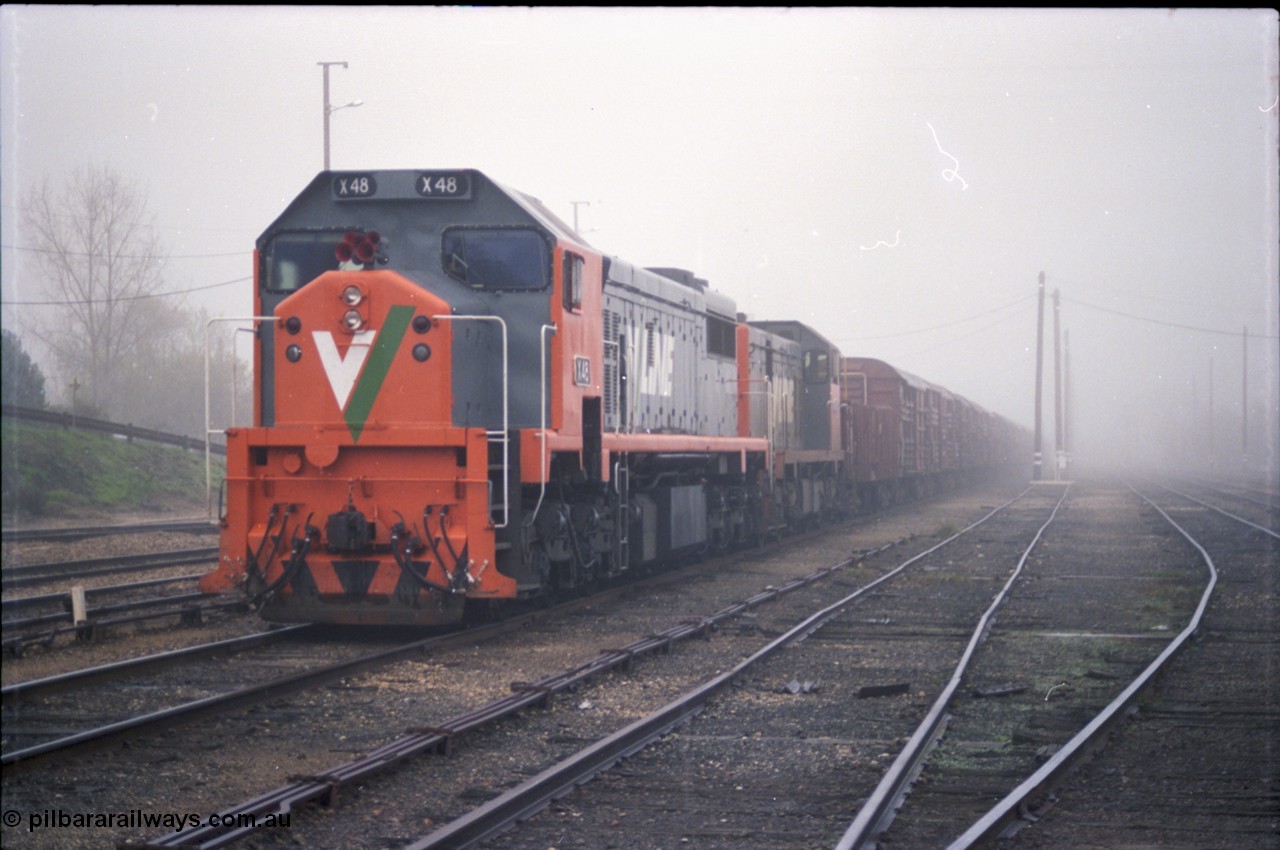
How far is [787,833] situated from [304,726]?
10.3ft

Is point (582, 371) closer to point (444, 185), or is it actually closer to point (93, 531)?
point (444, 185)

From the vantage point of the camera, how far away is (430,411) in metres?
10.1

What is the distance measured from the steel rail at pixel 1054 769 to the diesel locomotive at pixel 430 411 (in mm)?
4441

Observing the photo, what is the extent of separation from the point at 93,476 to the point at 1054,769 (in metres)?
28.6

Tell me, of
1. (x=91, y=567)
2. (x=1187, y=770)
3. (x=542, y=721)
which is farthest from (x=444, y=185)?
(x=91, y=567)

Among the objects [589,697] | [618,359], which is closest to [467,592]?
[589,697]

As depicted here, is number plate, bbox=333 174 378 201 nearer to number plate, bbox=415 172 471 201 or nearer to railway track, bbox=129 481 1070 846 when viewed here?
number plate, bbox=415 172 471 201

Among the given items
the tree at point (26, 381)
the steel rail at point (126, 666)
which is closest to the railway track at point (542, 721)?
the steel rail at point (126, 666)

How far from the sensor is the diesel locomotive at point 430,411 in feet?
32.4

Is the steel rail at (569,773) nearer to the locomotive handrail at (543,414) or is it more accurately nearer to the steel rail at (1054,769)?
the steel rail at (1054,769)

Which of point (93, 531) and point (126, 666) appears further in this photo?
point (93, 531)

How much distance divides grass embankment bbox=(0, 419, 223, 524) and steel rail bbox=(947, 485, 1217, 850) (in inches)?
856

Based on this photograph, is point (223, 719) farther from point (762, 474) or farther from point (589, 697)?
point (762, 474)

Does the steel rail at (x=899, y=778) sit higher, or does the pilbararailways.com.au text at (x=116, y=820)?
the pilbararailways.com.au text at (x=116, y=820)
